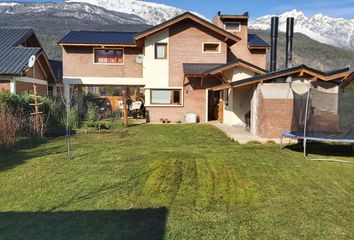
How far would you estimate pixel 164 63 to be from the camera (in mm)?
22172

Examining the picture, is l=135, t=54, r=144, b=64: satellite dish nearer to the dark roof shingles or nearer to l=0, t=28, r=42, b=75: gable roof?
the dark roof shingles

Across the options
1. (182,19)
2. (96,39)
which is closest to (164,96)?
(182,19)

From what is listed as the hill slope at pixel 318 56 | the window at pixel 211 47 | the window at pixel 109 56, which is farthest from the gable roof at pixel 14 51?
the hill slope at pixel 318 56

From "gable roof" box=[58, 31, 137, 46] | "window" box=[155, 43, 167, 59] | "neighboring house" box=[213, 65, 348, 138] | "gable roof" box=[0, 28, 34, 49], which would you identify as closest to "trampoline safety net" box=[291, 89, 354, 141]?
"neighboring house" box=[213, 65, 348, 138]

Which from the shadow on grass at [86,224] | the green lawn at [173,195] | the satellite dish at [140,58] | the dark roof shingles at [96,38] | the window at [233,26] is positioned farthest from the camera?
the window at [233,26]

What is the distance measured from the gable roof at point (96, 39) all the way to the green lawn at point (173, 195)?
13100mm

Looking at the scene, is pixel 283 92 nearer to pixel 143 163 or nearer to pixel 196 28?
pixel 143 163

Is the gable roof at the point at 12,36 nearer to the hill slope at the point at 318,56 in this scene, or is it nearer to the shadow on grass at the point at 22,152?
the shadow on grass at the point at 22,152

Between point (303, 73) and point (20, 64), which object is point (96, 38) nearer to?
point (20, 64)

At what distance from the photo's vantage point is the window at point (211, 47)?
22.5 metres

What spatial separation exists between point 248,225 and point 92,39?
20459 millimetres

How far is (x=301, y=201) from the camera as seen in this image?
251 inches

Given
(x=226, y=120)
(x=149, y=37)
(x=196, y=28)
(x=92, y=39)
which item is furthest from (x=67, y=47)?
(x=226, y=120)

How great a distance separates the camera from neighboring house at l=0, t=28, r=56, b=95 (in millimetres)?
18562
